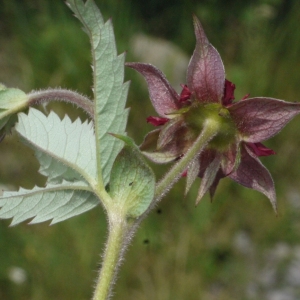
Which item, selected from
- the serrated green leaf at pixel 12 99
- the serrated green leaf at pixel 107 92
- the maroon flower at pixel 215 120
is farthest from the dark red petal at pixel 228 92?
the serrated green leaf at pixel 12 99

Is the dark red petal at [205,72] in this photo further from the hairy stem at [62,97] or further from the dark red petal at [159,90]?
the hairy stem at [62,97]

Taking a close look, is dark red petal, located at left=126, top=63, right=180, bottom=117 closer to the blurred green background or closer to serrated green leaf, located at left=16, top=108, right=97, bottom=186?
serrated green leaf, located at left=16, top=108, right=97, bottom=186

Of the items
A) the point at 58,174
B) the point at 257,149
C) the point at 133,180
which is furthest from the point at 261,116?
the point at 58,174

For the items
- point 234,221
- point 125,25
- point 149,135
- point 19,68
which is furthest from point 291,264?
point 149,135

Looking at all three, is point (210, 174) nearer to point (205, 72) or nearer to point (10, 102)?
point (205, 72)

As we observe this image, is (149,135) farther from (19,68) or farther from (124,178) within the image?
(19,68)

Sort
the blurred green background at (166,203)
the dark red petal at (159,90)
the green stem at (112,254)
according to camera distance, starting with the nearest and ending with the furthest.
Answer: the green stem at (112,254), the dark red petal at (159,90), the blurred green background at (166,203)
